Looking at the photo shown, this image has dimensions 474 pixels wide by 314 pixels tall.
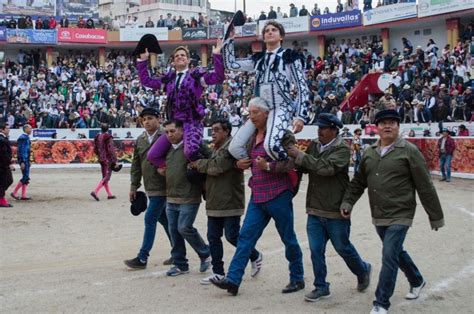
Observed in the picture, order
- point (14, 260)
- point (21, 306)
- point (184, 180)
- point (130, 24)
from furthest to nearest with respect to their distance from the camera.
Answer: point (130, 24) < point (14, 260) < point (184, 180) < point (21, 306)

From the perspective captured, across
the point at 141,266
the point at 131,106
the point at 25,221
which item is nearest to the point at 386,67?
the point at 131,106

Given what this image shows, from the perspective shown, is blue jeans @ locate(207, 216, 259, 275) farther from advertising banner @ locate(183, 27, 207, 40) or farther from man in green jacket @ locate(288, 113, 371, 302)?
advertising banner @ locate(183, 27, 207, 40)

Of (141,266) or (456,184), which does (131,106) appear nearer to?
(456,184)

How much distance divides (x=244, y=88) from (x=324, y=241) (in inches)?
1052

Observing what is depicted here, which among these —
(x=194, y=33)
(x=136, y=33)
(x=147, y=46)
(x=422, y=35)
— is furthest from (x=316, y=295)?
(x=136, y=33)

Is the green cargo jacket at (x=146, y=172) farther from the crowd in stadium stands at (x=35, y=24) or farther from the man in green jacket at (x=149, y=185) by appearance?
the crowd in stadium stands at (x=35, y=24)

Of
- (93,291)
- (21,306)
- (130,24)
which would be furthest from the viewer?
(130,24)

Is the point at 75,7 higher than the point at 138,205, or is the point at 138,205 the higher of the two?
the point at 75,7

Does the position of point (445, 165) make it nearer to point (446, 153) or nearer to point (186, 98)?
point (446, 153)

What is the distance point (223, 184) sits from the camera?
6438 millimetres

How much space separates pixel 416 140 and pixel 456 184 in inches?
126

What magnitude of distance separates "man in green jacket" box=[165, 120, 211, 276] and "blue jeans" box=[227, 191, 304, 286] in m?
0.86

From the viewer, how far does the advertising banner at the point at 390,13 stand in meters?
31.4

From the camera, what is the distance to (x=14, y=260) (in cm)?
789
